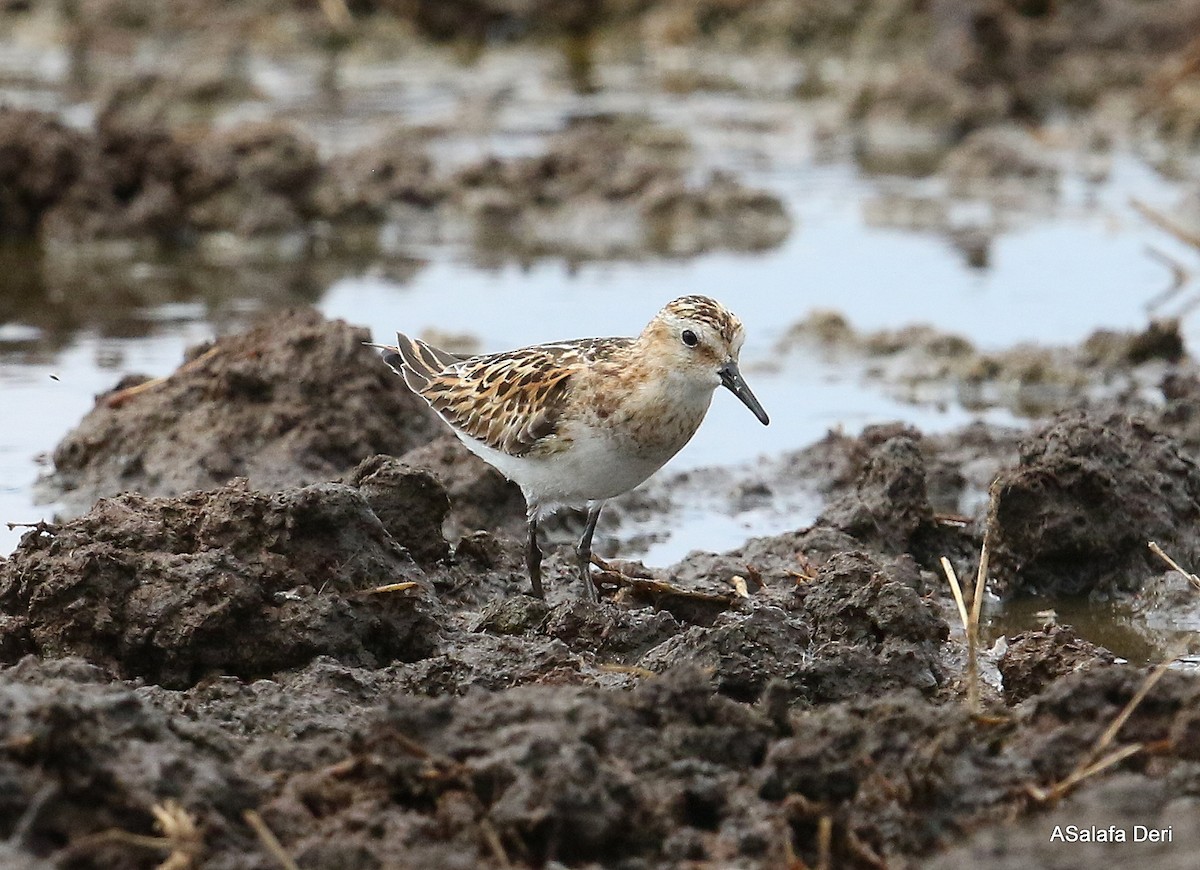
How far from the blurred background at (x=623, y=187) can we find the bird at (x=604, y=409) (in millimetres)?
1258

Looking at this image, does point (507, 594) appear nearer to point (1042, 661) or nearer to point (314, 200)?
point (1042, 661)

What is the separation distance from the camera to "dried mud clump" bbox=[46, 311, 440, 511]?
865 cm

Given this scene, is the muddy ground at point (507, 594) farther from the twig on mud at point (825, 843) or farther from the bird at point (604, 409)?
the bird at point (604, 409)

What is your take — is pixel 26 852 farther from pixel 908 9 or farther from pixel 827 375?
pixel 908 9

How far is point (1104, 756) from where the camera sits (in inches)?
184

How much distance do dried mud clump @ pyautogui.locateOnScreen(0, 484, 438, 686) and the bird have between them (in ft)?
2.93

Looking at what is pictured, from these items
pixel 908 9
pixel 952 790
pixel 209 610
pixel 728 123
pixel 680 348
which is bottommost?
pixel 952 790

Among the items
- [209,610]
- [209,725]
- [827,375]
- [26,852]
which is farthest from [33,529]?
[827,375]

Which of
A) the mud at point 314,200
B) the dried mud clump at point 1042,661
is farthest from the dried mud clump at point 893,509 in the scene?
the mud at point 314,200

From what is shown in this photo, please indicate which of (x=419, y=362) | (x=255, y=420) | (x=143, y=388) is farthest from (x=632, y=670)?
(x=143, y=388)

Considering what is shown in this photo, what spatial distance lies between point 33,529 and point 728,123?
42.9 feet

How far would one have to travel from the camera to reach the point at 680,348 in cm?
679

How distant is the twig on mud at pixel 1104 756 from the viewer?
452 cm

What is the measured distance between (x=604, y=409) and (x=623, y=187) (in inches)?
334
